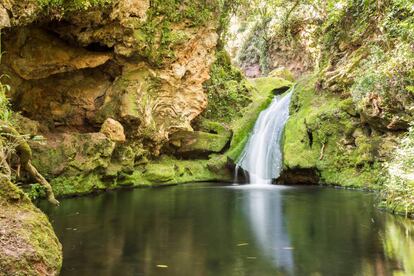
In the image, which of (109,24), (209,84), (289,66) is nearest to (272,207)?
(109,24)

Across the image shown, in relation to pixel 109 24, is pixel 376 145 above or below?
below

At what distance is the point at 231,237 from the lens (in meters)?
7.71

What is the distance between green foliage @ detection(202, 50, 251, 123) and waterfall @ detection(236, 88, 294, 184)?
2.22m

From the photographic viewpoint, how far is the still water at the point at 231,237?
584 cm

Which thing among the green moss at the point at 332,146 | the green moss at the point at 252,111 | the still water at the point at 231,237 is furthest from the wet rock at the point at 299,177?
the still water at the point at 231,237

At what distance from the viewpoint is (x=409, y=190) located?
916 centimetres

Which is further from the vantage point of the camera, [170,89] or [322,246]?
[170,89]

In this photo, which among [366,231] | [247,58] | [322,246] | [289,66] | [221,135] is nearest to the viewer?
[322,246]

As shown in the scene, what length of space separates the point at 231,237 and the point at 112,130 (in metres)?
8.54

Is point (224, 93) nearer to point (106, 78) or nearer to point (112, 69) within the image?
point (106, 78)

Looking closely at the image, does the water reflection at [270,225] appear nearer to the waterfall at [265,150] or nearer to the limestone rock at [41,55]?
the waterfall at [265,150]

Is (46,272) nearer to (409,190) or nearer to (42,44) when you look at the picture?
(409,190)

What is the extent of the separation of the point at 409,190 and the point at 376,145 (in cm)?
648

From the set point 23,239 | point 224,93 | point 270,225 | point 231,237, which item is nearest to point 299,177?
point 224,93
